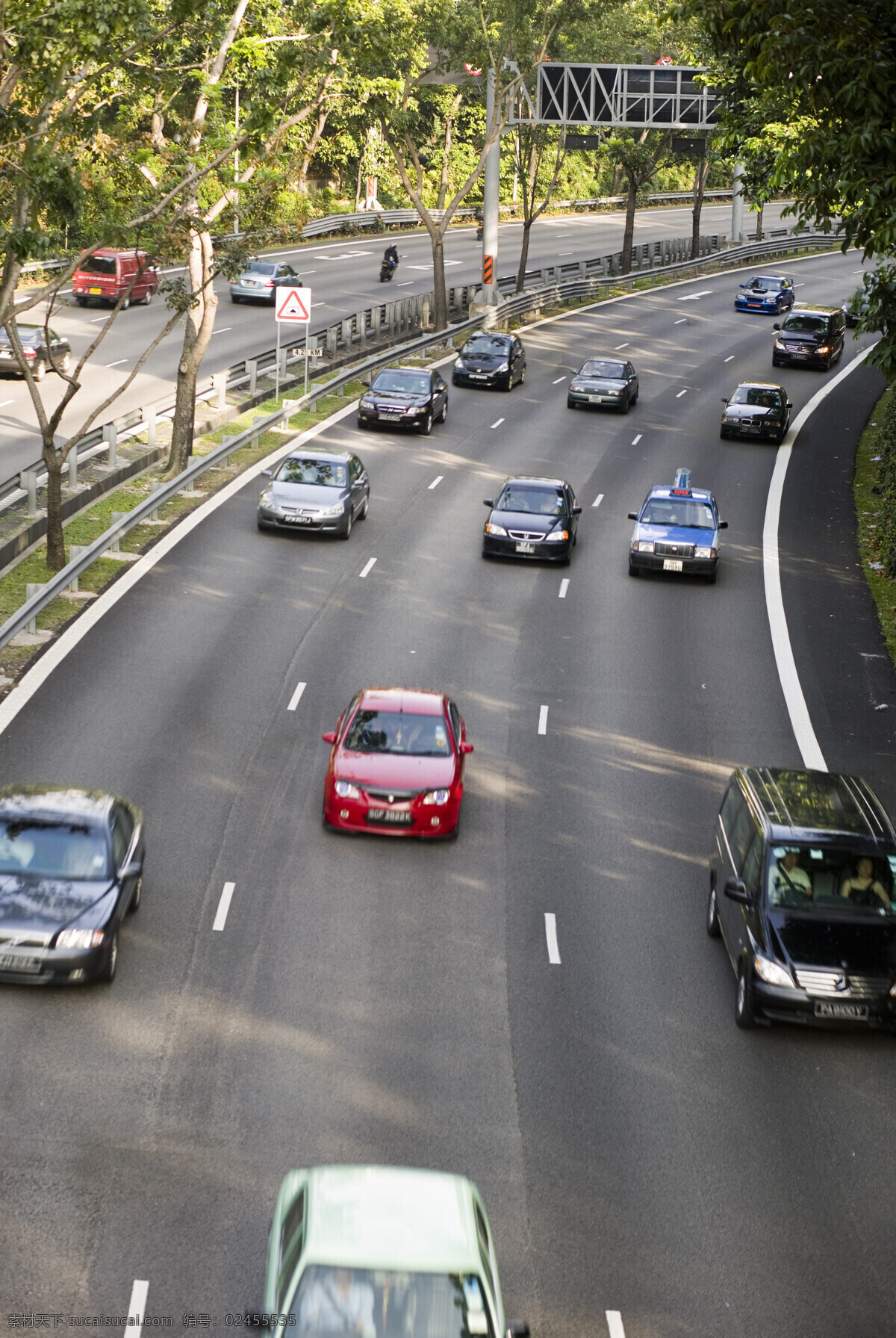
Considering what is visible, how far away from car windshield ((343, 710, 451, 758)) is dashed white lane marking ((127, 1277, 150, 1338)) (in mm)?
8527

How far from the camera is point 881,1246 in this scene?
448 inches

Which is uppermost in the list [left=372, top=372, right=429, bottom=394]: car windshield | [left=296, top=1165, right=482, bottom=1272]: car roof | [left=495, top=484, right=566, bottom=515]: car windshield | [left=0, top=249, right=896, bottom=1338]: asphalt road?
[left=372, top=372, right=429, bottom=394]: car windshield

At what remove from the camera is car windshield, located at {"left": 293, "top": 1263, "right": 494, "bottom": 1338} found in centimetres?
823

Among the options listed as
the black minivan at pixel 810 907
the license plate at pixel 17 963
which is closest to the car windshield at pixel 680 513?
the black minivan at pixel 810 907

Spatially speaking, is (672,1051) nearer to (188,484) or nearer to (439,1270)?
(439,1270)

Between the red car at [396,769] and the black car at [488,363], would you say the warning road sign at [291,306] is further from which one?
the red car at [396,769]

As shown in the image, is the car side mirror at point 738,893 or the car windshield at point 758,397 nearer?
the car side mirror at point 738,893

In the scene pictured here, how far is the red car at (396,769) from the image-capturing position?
1769 cm

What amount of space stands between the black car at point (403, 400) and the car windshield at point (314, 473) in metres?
8.05

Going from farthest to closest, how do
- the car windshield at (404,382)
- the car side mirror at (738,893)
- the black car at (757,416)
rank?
the black car at (757,416), the car windshield at (404,382), the car side mirror at (738,893)

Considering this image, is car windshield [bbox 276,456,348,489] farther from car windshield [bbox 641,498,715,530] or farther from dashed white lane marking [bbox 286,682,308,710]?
dashed white lane marking [bbox 286,682,308,710]

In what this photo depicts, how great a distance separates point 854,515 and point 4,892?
2472 cm

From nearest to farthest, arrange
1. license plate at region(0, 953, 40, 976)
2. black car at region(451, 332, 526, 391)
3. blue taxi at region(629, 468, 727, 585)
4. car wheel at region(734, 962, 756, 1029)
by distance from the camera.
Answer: license plate at region(0, 953, 40, 976), car wheel at region(734, 962, 756, 1029), blue taxi at region(629, 468, 727, 585), black car at region(451, 332, 526, 391)

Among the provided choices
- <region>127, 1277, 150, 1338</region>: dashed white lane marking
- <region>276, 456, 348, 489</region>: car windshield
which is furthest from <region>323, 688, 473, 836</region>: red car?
<region>276, 456, 348, 489</region>: car windshield
